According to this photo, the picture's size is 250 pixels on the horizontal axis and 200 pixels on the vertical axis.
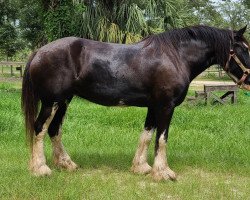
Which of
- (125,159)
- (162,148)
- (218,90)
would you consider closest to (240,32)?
(162,148)

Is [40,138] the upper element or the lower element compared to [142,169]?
upper

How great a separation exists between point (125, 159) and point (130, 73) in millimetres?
1651

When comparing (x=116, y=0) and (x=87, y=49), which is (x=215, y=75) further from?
(x=87, y=49)

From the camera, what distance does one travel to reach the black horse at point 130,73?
5.16 meters

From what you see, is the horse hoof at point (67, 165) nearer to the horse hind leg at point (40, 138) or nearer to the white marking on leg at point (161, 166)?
the horse hind leg at point (40, 138)

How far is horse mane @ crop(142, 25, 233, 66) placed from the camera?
5.30 m

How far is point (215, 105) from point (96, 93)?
8877mm

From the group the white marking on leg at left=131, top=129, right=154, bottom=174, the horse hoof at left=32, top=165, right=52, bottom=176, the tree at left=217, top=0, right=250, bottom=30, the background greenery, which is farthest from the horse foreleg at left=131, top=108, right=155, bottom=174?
the tree at left=217, top=0, right=250, bottom=30

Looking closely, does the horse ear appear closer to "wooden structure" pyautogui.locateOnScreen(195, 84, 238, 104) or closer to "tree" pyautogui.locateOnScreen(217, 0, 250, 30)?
"wooden structure" pyautogui.locateOnScreen(195, 84, 238, 104)

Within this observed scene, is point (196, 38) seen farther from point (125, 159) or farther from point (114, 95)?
point (125, 159)

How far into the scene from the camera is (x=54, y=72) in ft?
16.9

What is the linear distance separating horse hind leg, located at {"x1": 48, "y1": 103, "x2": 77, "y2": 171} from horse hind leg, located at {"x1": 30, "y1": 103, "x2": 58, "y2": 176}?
364 mm

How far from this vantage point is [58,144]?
5641 mm

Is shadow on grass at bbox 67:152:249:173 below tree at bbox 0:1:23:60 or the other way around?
the other way around
